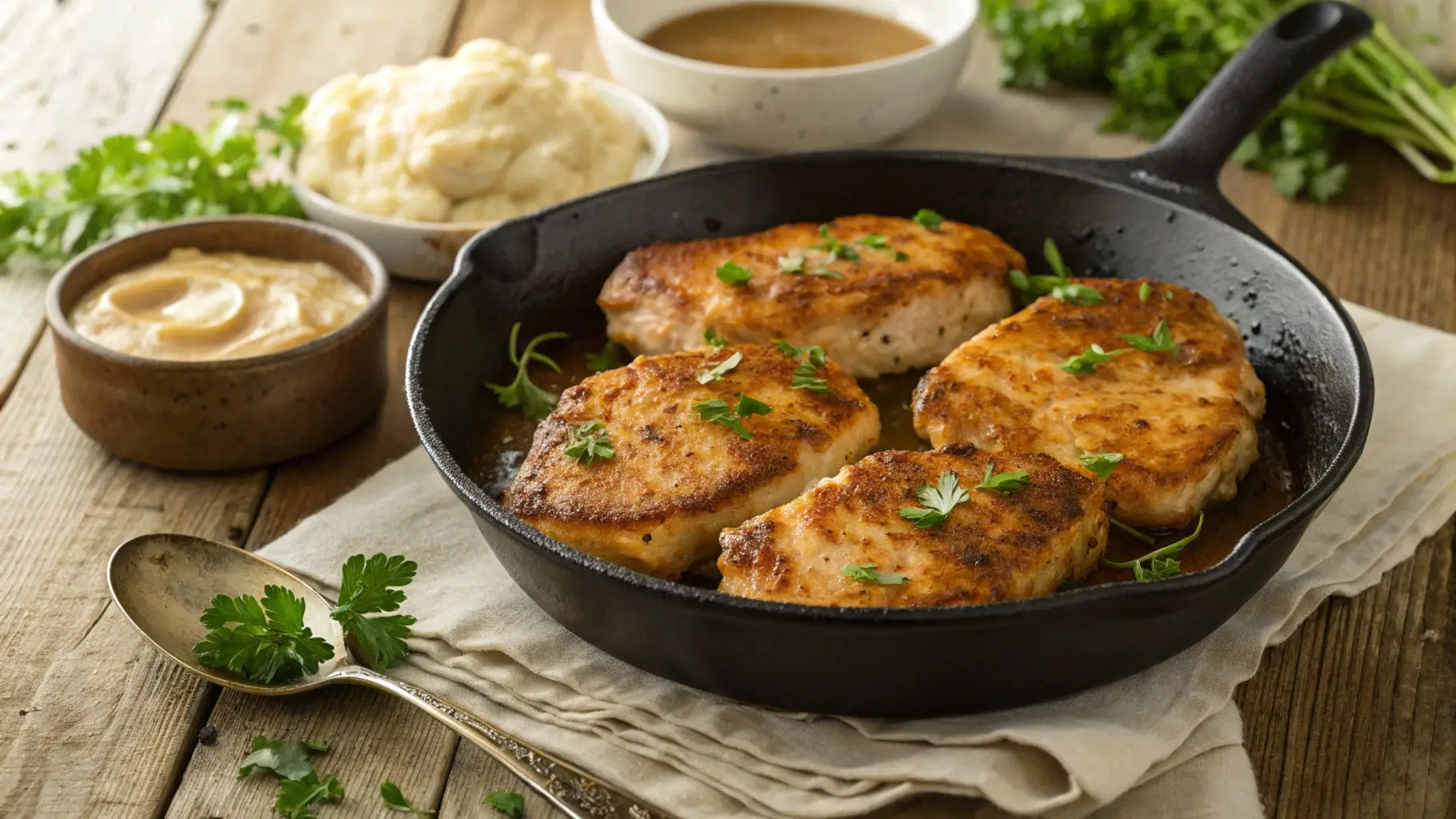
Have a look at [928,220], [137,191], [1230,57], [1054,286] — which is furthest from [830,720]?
[1230,57]

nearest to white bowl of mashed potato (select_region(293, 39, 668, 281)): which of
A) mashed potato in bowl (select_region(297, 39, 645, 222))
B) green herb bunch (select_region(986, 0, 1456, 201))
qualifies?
mashed potato in bowl (select_region(297, 39, 645, 222))

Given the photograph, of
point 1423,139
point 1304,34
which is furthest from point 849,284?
point 1423,139

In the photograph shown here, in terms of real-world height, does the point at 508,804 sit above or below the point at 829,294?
below

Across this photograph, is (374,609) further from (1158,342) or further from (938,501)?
(1158,342)

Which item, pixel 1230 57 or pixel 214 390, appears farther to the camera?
pixel 1230 57

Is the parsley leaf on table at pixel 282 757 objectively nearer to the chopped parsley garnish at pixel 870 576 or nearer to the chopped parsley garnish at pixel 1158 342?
the chopped parsley garnish at pixel 870 576

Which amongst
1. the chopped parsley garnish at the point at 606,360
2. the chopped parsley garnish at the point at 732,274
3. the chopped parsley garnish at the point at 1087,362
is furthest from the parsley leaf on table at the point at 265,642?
the chopped parsley garnish at the point at 1087,362

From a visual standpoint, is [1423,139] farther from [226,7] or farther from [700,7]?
[226,7]
